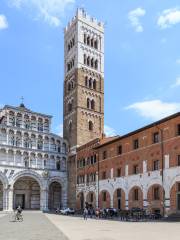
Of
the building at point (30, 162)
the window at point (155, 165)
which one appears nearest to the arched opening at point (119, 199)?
the window at point (155, 165)

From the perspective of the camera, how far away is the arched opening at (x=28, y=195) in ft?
229

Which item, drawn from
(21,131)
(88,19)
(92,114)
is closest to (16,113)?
(21,131)

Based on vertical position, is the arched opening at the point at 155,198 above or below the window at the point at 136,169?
below

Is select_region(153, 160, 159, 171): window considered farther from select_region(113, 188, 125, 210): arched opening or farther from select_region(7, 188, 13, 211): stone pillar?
select_region(7, 188, 13, 211): stone pillar

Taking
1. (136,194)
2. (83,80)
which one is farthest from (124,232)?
(83,80)

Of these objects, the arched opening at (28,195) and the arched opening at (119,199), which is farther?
the arched opening at (28,195)

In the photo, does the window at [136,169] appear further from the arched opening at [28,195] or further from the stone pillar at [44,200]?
the arched opening at [28,195]

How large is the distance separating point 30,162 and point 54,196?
8.97 meters

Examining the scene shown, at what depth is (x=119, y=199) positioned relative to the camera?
51469mm

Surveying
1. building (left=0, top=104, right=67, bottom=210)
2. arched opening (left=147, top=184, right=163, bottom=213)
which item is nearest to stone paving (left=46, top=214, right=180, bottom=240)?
arched opening (left=147, top=184, right=163, bottom=213)

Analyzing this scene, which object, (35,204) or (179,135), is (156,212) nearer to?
(179,135)

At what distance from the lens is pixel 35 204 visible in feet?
231

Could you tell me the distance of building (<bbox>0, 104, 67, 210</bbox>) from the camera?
64.6m

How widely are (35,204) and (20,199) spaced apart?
114 inches
